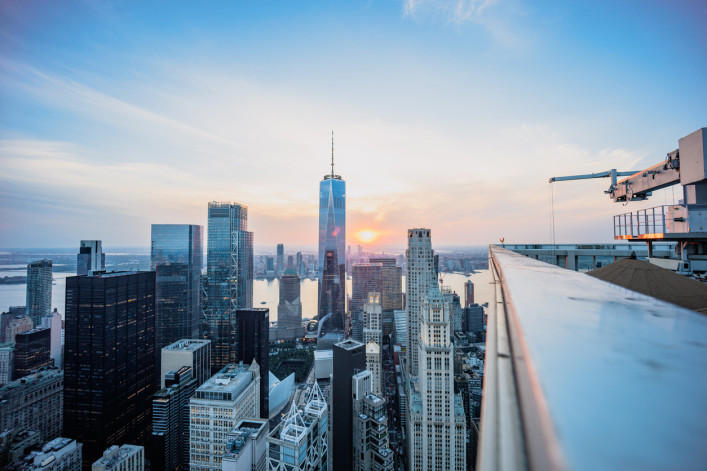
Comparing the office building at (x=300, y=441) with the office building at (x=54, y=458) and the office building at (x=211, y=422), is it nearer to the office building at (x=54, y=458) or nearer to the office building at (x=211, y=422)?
the office building at (x=211, y=422)

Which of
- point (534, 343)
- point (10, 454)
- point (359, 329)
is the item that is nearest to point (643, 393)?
point (534, 343)

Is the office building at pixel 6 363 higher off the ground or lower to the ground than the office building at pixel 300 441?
lower

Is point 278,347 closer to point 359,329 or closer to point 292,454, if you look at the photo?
point 359,329

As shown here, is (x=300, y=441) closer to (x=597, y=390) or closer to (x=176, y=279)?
(x=597, y=390)

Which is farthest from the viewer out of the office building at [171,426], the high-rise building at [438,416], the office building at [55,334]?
the office building at [55,334]

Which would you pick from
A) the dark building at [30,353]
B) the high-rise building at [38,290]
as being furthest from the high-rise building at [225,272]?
the high-rise building at [38,290]

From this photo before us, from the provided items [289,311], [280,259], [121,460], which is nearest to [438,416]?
[121,460]

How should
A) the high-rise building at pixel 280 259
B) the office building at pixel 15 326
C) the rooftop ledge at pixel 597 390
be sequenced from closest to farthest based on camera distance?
the rooftop ledge at pixel 597 390, the office building at pixel 15 326, the high-rise building at pixel 280 259
